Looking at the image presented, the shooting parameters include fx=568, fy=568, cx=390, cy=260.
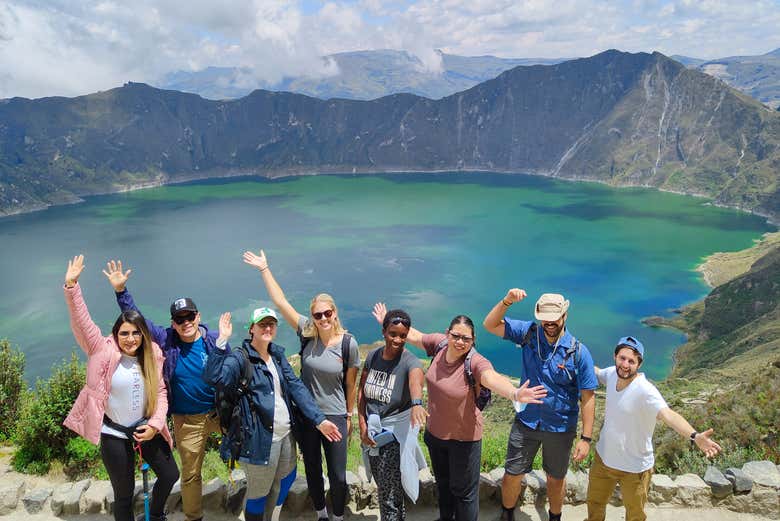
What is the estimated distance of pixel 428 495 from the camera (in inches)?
245

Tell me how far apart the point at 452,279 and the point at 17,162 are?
150356 mm

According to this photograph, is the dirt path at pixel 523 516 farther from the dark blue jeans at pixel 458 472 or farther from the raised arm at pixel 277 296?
the raised arm at pixel 277 296

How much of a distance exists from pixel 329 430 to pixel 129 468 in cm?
187

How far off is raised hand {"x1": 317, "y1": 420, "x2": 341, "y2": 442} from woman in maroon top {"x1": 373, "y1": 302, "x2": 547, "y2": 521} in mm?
837

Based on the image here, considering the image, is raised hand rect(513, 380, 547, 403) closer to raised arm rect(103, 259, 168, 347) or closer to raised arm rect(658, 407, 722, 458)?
raised arm rect(658, 407, 722, 458)

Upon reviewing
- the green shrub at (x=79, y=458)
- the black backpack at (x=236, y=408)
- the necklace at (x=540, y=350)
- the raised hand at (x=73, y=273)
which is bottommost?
the green shrub at (x=79, y=458)

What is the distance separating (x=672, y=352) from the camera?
40.2 meters

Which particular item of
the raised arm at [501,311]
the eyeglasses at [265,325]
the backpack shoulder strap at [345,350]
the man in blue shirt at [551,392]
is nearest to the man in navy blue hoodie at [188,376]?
the eyeglasses at [265,325]

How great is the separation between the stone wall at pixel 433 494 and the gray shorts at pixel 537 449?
798 millimetres

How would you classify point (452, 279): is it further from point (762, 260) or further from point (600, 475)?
point (600, 475)

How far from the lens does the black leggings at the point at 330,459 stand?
17.5 ft

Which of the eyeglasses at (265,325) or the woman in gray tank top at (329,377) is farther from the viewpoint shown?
the woman in gray tank top at (329,377)

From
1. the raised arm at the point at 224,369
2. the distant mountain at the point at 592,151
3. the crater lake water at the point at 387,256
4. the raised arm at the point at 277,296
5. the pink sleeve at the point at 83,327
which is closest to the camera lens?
the raised arm at the point at 224,369

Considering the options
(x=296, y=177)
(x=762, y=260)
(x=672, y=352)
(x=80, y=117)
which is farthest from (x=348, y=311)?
(x=80, y=117)
